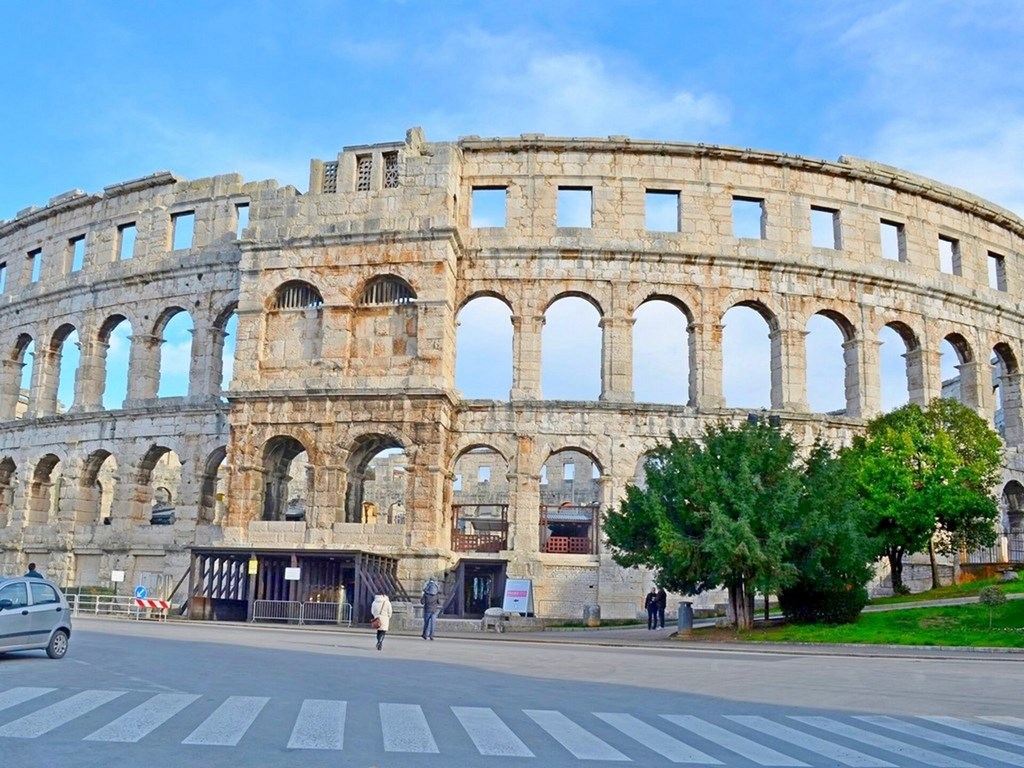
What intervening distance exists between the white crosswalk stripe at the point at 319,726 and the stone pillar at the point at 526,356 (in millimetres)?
23574

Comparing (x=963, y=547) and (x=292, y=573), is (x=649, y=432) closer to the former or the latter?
(x=963, y=547)

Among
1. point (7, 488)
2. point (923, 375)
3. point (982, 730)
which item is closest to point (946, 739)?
point (982, 730)

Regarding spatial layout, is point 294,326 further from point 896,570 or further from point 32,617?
point 896,570

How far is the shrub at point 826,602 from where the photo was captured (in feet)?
81.3

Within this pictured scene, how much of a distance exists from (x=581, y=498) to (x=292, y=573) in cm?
2542

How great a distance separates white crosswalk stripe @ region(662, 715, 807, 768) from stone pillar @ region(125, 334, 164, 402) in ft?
107

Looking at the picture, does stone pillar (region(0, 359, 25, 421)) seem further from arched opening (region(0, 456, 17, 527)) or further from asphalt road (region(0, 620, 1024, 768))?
asphalt road (region(0, 620, 1024, 768))

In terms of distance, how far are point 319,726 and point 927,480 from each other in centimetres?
2468

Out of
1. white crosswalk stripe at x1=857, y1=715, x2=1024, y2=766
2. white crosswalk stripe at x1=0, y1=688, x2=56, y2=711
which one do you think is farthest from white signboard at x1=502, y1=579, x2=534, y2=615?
white crosswalk stripe at x1=0, y1=688, x2=56, y2=711

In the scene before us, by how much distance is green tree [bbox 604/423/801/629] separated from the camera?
2372 centimetres

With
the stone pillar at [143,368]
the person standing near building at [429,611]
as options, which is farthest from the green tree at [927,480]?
the stone pillar at [143,368]

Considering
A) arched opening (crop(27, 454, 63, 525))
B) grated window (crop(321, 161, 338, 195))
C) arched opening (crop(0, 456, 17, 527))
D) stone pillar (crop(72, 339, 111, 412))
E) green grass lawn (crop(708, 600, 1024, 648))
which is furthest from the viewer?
arched opening (crop(0, 456, 17, 527))

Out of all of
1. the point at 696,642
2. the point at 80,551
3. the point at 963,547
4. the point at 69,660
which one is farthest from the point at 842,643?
the point at 80,551

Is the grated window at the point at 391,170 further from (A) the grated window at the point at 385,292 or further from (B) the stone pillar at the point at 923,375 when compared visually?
(B) the stone pillar at the point at 923,375
